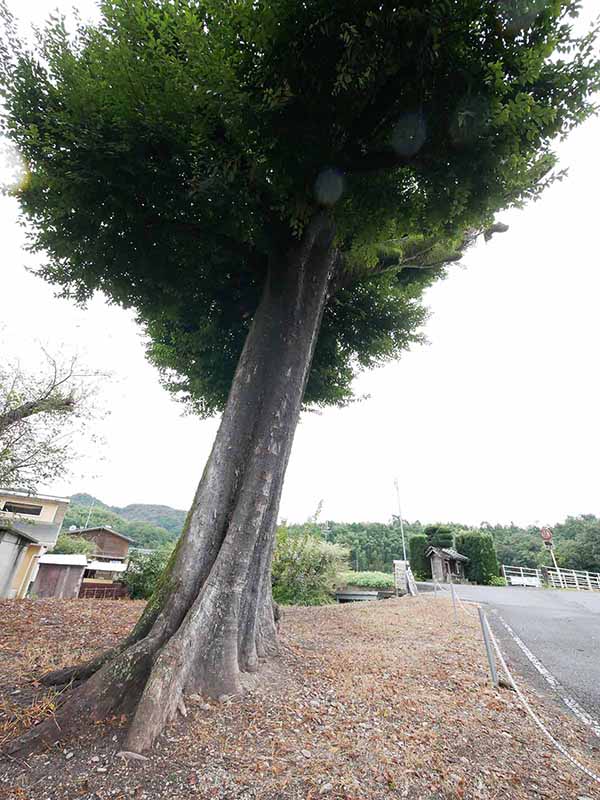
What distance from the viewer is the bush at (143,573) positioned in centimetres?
1109

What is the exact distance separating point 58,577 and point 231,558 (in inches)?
626

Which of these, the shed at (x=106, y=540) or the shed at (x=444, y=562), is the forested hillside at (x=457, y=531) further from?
the shed at (x=444, y=562)

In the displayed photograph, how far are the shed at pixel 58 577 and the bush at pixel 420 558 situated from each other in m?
23.5

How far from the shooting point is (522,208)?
4.89 meters

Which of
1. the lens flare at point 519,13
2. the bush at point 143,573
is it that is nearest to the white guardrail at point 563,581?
the bush at point 143,573

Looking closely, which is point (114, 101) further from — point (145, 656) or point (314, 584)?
point (314, 584)

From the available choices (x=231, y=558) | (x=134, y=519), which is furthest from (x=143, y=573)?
(x=134, y=519)

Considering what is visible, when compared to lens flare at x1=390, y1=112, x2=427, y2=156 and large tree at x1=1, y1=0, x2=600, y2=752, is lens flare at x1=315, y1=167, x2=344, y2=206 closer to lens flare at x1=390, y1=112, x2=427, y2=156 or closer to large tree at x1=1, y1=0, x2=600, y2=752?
large tree at x1=1, y1=0, x2=600, y2=752

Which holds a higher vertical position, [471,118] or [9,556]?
[471,118]

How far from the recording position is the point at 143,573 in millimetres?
11297

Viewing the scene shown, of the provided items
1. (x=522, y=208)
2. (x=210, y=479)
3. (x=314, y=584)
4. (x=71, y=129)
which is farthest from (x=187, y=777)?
(x=314, y=584)

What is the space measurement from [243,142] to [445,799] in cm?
593

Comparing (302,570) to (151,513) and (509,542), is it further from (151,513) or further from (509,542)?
(151,513)

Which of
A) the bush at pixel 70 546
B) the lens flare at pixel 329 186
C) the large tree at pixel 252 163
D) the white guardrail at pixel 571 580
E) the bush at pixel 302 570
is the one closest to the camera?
the large tree at pixel 252 163
